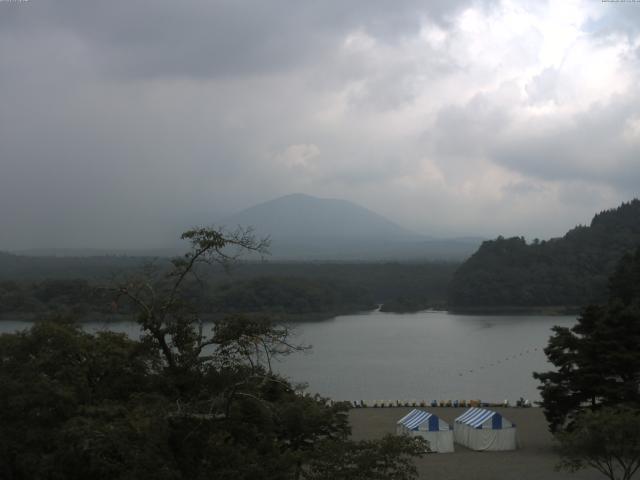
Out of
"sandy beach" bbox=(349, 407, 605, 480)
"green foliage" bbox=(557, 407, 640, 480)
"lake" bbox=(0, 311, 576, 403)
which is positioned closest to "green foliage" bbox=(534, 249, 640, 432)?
"sandy beach" bbox=(349, 407, 605, 480)

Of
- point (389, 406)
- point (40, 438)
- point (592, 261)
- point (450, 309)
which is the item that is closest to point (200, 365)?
point (40, 438)

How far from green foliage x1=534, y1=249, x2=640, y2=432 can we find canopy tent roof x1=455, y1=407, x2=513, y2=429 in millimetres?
699

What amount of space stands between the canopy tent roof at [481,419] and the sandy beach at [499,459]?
0.39m

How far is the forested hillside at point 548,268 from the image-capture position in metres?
46.7

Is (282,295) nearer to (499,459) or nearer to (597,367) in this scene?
(499,459)

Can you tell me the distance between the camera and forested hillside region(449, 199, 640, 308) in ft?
153

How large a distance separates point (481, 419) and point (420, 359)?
13.2m

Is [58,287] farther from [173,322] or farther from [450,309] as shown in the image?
[173,322]

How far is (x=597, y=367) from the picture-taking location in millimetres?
10672

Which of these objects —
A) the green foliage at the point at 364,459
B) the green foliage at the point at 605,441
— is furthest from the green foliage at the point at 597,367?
the green foliage at the point at 364,459

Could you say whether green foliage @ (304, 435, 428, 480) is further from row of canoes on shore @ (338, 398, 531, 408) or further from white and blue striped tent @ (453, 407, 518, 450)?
row of canoes on shore @ (338, 398, 531, 408)

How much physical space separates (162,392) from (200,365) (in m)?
0.32

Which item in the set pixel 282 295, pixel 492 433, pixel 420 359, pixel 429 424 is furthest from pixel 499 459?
pixel 282 295

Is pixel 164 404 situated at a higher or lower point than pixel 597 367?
higher
